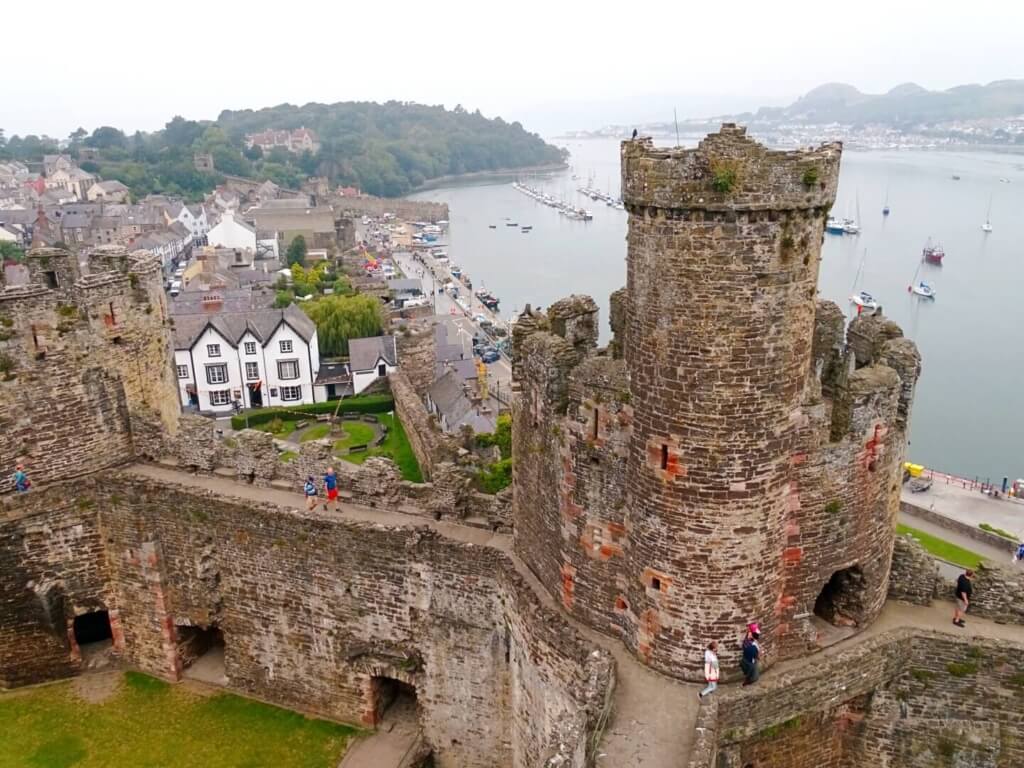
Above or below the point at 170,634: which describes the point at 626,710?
above

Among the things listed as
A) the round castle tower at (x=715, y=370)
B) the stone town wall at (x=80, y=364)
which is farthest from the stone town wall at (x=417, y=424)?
the round castle tower at (x=715, y=370)

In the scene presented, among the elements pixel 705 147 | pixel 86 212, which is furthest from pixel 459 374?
pixel 86 212

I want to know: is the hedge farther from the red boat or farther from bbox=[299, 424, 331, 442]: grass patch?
the red boat

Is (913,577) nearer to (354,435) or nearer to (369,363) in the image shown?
(354,435)

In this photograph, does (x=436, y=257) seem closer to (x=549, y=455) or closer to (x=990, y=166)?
(x=549, y=455)

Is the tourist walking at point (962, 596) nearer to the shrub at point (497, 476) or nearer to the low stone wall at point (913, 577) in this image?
the low stone wall at point (913, 577)
